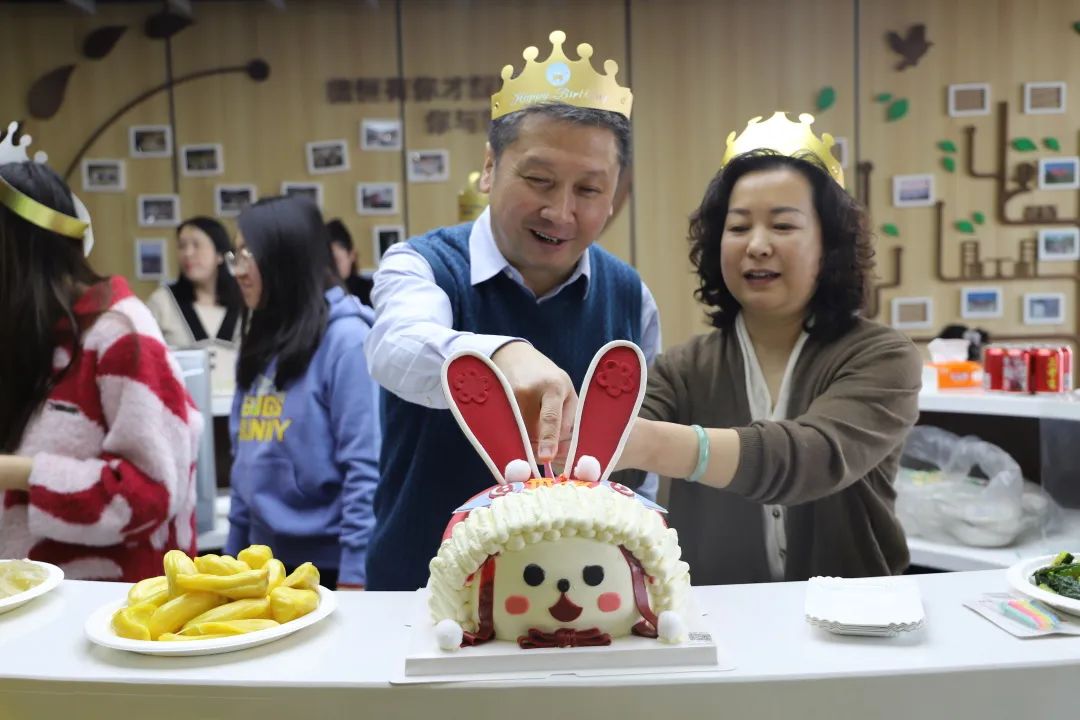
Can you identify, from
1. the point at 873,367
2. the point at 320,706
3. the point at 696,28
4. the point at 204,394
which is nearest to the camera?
the point at 320,706

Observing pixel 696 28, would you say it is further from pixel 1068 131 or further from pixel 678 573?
pixel 678 573

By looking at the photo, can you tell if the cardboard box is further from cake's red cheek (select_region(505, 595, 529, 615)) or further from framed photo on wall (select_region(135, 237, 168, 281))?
framed photo on wall (select_region(135, 237, 168, 281))

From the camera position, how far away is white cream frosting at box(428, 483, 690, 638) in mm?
856

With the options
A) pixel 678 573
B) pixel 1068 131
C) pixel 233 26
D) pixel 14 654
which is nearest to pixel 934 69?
pixel 1068 131

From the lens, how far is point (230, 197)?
5.40m

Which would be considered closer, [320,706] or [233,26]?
[320,706]

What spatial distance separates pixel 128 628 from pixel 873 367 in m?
1.05

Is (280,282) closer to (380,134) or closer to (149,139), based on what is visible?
(380,134)

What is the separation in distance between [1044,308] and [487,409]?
5343 millimetres

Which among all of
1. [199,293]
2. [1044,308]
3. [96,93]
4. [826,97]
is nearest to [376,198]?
[199,293]

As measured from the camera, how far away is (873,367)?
1.33m

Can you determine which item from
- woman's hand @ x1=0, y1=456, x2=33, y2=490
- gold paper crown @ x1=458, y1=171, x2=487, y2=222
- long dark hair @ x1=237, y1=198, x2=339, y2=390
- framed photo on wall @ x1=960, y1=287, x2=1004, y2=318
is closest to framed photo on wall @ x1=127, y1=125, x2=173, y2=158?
gold paper crown @ x1=458, y1=171, x2=487, y2=222

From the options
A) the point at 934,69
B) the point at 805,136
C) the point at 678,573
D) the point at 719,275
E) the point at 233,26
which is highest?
the point at 233,26

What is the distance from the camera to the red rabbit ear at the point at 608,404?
3.15 feet
